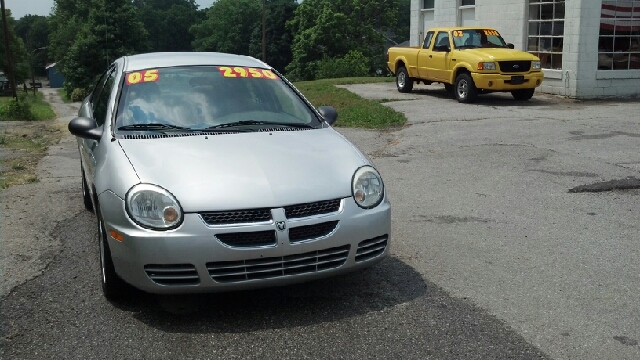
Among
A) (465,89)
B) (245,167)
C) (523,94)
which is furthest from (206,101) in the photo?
(523,94)

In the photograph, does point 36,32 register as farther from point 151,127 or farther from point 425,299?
Answer: point 425,299

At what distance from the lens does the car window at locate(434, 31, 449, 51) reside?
1789cm

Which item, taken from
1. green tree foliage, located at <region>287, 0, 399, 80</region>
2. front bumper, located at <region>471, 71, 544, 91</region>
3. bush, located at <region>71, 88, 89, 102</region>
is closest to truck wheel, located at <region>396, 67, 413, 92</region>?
front bumper, located at <region>471, 71, 544, 91</region>

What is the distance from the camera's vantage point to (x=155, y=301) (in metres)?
4.91

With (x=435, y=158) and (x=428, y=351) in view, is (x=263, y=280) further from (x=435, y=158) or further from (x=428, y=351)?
(x=435, y=158)

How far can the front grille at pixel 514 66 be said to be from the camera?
53.8 feet

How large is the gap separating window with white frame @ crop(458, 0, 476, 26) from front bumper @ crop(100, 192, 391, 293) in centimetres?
1892

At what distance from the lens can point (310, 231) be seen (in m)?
4.46

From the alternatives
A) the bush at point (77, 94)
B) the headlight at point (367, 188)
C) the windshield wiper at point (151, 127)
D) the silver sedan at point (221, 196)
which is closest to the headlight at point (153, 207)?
the silver sedan at point (221, 196)

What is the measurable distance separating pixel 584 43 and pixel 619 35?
121 centimetres

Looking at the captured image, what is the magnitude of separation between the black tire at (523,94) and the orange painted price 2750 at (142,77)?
13.1m

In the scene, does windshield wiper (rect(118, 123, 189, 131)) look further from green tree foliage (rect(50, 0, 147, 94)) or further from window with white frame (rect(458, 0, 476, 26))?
green tree foliage (rect(50, 0, 147, 94))

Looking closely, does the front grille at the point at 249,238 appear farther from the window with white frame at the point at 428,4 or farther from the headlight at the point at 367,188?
the window with white frame at the point at 428,4

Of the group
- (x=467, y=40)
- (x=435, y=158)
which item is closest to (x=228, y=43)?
(x=467, y=40)
